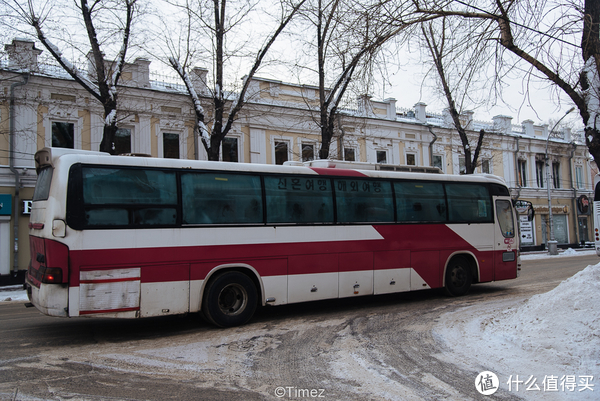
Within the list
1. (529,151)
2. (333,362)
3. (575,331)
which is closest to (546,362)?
(575,331)

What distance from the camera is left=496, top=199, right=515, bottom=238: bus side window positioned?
11699 millimetres

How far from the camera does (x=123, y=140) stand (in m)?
19.2

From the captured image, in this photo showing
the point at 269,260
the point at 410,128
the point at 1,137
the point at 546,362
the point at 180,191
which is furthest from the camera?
the point at 410,128

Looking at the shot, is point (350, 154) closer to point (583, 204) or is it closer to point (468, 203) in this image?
point (468, 203)

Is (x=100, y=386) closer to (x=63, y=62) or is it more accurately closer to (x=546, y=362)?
(x=546, y=362)

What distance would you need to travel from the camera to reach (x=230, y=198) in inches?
315

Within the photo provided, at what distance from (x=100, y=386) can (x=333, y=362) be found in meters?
2.73

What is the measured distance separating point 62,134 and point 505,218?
53.7 feet

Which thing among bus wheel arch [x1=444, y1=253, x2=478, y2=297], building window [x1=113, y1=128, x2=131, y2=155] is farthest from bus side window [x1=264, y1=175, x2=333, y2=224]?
building window [x1=113, y1=128, x2=131, y2=155]

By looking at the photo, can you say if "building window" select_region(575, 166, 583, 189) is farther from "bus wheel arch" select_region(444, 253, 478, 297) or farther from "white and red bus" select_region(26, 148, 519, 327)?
"white and red bus" select_region(26, 148, 519, 327)

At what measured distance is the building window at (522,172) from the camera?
3333cm

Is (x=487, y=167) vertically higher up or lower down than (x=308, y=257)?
higher up

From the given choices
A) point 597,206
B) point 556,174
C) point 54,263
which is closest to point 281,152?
point 597,206

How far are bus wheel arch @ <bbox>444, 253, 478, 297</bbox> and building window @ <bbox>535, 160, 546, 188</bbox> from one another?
1076 inches
